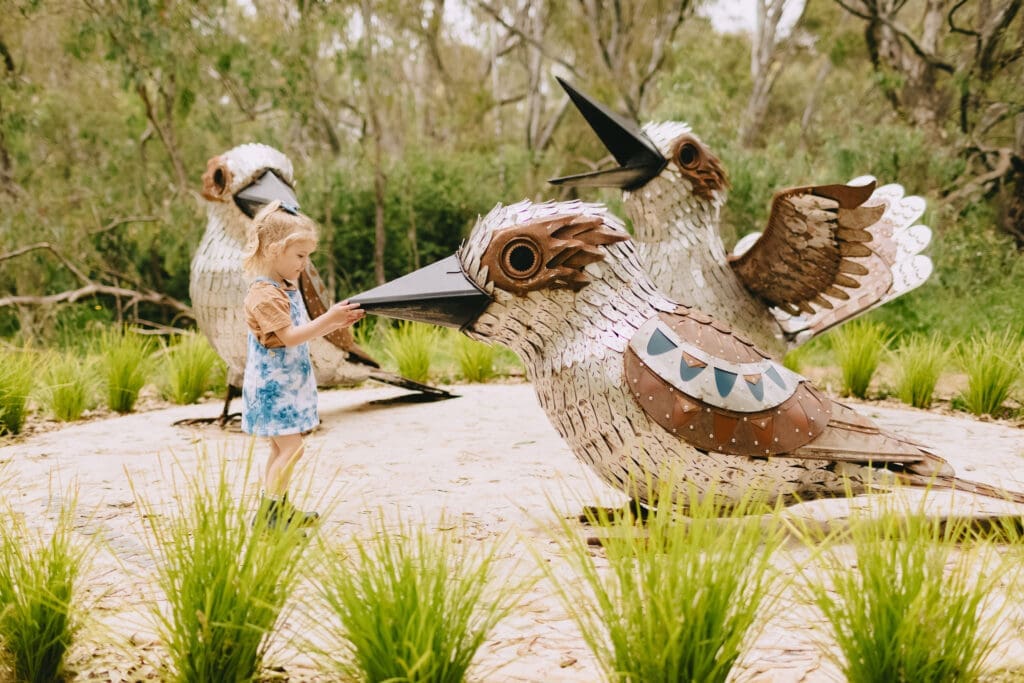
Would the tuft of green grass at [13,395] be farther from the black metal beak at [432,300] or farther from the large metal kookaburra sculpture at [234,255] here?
the black metal beak at [432,300]

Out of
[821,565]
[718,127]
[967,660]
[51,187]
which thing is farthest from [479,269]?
[51,187]

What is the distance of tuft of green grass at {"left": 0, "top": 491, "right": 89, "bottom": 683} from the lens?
180 centimetres

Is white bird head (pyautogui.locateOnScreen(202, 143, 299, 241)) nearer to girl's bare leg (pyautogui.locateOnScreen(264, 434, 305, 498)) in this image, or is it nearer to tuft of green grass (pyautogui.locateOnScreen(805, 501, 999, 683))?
girl's bare leg (pyautogui.locateOnScreen(264, 434, 305, 498))

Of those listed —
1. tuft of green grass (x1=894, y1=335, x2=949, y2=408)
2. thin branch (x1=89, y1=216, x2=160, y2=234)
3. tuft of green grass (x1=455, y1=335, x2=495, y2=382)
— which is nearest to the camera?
tuft of green grass (x1=894, y1=335, x2=949, y2=408)

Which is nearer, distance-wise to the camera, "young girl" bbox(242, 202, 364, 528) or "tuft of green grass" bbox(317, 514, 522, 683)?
"tuft of green grass" bbox(317, 514, 522, 683)

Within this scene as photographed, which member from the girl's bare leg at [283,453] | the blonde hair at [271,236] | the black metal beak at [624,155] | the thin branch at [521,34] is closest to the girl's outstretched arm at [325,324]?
the blonde hair at [271,236]

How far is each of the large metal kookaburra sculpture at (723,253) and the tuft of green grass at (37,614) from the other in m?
2.85

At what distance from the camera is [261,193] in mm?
4855

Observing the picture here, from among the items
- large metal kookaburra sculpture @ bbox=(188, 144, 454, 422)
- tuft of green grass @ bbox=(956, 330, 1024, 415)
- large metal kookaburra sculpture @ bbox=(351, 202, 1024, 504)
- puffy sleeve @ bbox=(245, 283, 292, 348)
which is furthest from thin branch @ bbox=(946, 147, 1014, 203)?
puffy sleeve @ bbox=(245, 283, 292, 348)

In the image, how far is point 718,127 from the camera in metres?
11.3

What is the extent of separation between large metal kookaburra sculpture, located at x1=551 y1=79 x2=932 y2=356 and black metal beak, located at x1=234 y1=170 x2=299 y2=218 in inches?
71.6

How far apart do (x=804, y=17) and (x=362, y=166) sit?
1191 cm

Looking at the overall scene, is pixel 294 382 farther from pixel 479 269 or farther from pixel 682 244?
pixel 682 244

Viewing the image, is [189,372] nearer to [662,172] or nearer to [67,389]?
[67,389]
